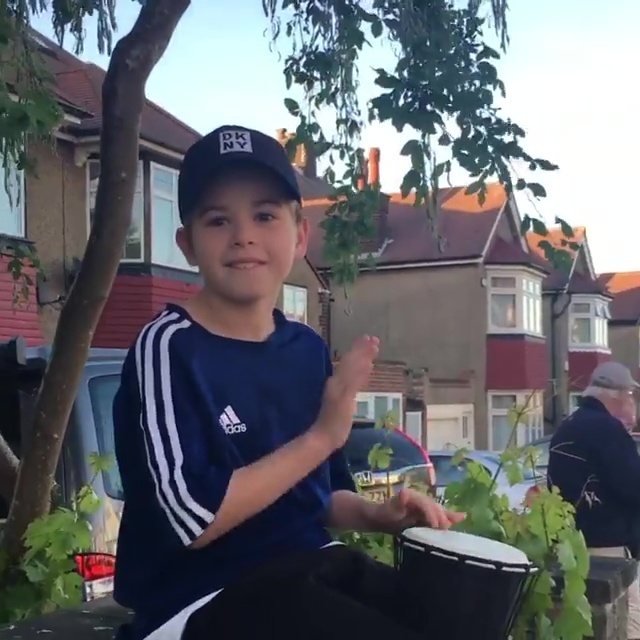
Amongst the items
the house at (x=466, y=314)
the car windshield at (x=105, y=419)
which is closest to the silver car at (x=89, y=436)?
the car windshield at (x=105, y=419)

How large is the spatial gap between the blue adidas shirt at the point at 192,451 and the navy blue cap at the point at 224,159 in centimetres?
24

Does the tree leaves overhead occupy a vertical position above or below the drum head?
above

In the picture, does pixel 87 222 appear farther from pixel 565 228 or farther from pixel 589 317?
pixel 589 317

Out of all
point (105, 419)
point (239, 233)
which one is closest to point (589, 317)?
point (105, 419)

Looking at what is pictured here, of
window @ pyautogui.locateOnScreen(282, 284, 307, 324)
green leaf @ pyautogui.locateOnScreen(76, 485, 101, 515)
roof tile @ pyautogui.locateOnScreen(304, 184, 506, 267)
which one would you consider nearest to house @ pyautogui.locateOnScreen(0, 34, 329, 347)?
window @ pyautogui.locateOnScreen(282, 284, 307, 324)

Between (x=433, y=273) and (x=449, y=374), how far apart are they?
10.2 ft

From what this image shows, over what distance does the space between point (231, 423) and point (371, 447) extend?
12.6ft

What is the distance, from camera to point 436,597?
1849 millimetres

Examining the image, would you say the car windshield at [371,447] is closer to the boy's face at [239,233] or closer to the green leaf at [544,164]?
the green leaf at [544,164]

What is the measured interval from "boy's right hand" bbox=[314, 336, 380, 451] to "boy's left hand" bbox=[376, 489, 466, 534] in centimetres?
32

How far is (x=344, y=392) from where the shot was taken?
1.92m

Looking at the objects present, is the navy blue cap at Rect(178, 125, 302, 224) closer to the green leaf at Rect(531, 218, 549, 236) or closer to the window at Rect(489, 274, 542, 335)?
the green leaf at Rect(531, 218, 549, 236)

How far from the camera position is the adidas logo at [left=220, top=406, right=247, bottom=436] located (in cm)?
191

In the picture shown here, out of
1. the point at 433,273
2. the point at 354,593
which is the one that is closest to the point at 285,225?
the point at 354,593
